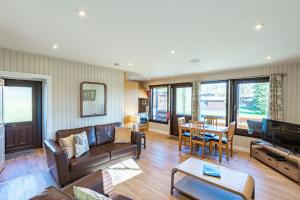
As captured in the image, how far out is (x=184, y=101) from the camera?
610 centimetres

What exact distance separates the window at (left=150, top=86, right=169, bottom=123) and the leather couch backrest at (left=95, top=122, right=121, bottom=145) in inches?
129

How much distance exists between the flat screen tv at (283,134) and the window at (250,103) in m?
0.53

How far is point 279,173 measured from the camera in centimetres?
315

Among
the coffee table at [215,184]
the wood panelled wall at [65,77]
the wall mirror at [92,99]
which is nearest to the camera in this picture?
the coffee table at [215,184]

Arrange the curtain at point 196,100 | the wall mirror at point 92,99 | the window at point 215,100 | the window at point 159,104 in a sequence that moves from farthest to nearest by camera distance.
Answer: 1. the window at point 159,104
2. the curtain at point 196,100
3. the window at point 215,100
4. the wall mirror at point 92,99

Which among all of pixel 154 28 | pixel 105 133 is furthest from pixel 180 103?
pixel 154 28

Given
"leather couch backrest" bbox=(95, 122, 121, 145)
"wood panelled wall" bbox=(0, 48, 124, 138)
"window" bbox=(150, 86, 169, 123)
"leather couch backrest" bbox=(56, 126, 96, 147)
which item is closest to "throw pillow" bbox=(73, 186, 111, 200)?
"leather couch backrest" bbox=(56, 126, 96, 147)

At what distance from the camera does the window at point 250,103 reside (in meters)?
4.27

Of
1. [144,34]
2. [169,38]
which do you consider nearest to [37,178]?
[144,34]

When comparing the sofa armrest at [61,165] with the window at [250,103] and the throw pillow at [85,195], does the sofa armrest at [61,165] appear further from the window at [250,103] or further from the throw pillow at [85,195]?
the window at [250,103]

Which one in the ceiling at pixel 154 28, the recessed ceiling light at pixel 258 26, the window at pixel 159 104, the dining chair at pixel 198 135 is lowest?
the dining chair at pixel 198 135

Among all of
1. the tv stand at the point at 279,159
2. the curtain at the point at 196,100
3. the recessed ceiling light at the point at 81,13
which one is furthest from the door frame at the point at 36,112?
the tv stand at the point at 279,159

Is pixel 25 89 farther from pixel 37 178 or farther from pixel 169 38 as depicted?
pixel 169 38

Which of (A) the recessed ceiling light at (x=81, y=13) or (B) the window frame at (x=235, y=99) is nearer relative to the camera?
(A) the recessed ceiling light at (x=81, y=13)
